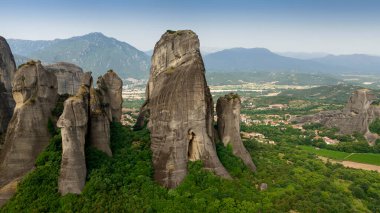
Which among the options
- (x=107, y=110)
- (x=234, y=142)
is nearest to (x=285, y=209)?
(x=234, y=142)

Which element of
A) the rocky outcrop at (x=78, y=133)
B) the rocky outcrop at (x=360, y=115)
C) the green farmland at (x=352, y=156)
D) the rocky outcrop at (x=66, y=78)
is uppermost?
the rocky outcrop at (x=66, y=78)

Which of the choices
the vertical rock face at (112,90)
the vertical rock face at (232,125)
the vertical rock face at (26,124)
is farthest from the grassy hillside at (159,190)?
the vertical rock face at (112,90)

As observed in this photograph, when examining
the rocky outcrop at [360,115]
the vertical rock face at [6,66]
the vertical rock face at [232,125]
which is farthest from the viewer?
the rocky outcrop at [360,115]

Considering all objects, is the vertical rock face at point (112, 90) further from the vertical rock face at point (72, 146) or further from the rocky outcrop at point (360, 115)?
the rocky outcrop at point (360, 115)

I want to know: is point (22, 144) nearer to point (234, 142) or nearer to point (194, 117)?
point (194, 117)

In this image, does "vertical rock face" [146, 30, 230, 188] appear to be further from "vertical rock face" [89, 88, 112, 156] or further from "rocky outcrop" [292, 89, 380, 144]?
"rocky outcrop" [292, 89, 380, 144]
